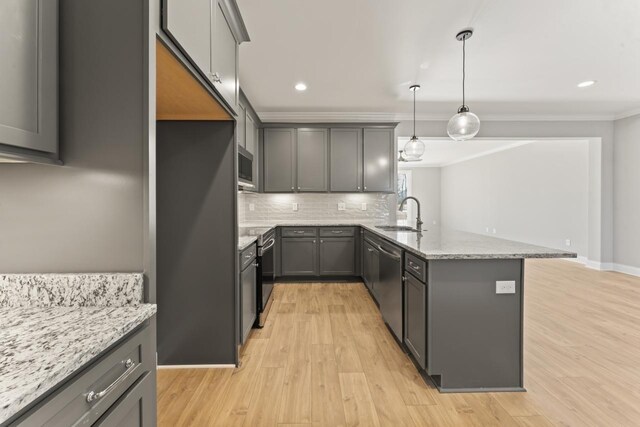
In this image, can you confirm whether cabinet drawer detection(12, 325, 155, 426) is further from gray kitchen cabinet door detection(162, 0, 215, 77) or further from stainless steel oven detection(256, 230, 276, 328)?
stainless steel oven detection(256, 230, 276, 328)

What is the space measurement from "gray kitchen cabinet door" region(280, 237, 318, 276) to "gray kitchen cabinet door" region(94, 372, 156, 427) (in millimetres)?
3758

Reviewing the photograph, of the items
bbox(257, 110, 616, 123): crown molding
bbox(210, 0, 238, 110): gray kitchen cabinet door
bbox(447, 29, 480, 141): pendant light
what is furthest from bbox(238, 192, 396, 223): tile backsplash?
bbox(210, 0, 238, 110): gray kitchen cabinet door

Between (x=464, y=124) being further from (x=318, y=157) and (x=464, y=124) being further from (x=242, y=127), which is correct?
(x=318, y=157)

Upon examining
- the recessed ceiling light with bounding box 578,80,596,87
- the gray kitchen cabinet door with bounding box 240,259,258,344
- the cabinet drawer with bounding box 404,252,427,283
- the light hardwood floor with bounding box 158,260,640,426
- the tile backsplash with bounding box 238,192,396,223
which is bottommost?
the light hardwood floor with bounding box 158,260,640,426

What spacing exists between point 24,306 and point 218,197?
4.65 feet

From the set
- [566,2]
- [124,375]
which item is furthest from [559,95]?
[124,375]

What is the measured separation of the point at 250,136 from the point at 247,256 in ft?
7.43

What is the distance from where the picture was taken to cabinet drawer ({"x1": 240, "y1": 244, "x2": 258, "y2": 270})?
2551 mm

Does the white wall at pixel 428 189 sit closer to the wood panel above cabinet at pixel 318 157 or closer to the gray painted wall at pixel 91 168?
the wood panel above cabinet at pixel 318 157

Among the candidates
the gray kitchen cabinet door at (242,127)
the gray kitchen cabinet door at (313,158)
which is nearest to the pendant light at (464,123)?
the gray kitchen cabinet door at (242,127)

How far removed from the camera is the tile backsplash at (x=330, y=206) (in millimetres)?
5480

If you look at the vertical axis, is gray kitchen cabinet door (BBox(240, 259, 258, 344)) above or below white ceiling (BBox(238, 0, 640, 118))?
below

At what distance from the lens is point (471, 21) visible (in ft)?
8.80

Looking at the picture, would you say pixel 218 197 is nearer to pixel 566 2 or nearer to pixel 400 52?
pixel 400 52
